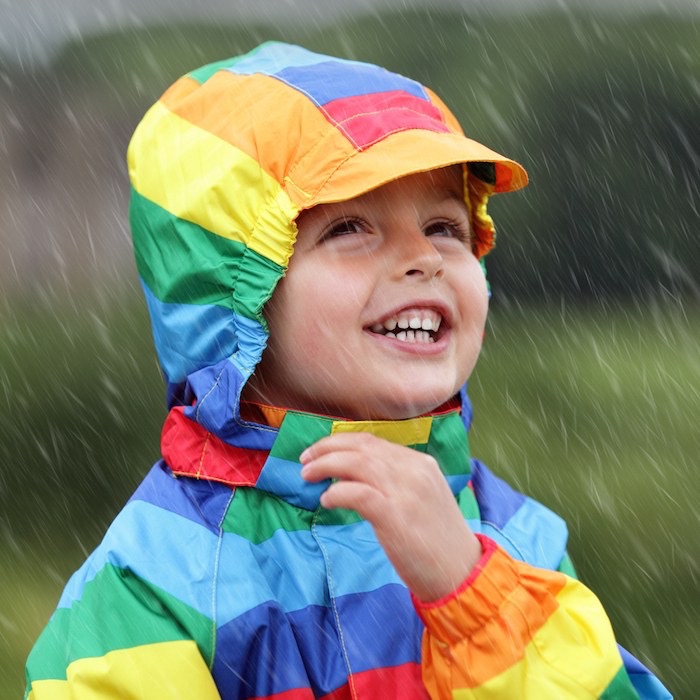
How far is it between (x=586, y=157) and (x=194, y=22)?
68.3 inches

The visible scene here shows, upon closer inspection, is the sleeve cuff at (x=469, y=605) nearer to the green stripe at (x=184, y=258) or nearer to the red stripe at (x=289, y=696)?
the red stripe at (x=289, y=696)

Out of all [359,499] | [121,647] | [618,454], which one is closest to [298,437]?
[359,499]

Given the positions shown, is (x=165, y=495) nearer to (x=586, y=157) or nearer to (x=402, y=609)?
(x=402, y=609)

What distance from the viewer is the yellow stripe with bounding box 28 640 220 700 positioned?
184 cm

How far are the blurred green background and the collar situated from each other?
75.0 inches

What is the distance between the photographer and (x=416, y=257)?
81.6 inches

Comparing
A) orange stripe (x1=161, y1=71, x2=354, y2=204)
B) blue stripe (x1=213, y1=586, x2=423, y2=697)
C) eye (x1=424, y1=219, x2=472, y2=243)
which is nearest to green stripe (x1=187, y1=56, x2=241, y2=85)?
orange stripe (x1=161, y1=71, x2=354, y2=204)

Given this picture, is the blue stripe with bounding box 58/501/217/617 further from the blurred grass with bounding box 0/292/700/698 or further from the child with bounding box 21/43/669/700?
the blurred grass with bounding box 0/292/700/698

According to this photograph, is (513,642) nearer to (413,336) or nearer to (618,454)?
(413,336)

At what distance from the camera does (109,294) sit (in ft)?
15.8

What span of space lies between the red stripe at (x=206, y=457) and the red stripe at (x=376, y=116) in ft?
1.88

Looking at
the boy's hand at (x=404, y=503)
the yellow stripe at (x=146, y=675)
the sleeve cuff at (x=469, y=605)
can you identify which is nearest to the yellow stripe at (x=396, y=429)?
the boy's hand at (x=404, y=503)

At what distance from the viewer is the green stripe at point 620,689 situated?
188 cm

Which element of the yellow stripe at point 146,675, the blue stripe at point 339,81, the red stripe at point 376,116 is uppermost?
the blue stripe at point 339,81
